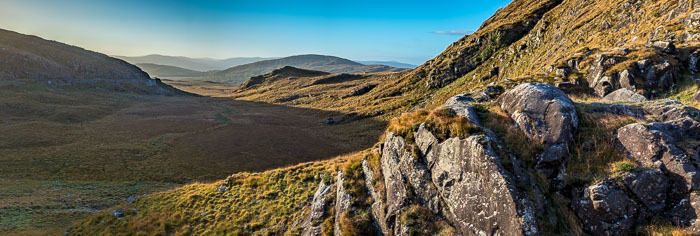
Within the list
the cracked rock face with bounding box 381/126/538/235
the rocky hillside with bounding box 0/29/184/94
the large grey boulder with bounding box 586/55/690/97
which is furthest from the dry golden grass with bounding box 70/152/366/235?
the rocky hillside with bounding box 0/29/184/94

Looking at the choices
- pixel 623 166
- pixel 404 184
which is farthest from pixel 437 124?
pixel 623 166

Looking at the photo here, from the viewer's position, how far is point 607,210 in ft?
22.3

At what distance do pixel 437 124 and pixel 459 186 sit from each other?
103 inches

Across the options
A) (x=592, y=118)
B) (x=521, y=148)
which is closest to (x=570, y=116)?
(x=592, y=118)

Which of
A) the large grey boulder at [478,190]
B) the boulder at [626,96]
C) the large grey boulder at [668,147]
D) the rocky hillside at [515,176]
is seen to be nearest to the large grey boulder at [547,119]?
the rocky hillside at [515,176]

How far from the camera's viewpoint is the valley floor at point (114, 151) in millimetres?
Result: 21578

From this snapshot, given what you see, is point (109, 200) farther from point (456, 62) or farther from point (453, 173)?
point (456, 62)

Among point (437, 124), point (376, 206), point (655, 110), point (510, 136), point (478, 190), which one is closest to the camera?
point (478, 190)

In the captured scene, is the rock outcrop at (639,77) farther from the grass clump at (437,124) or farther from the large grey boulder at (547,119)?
the grass clump at (437,124)

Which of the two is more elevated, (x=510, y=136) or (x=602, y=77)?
(x=602, y=77)

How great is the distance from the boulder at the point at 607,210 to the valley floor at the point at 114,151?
92.5 feet

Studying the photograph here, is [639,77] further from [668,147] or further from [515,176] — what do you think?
[515,176]

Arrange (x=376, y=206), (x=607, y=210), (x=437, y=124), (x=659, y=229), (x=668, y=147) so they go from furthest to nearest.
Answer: (x=376, y=206), (x=437, y=124), (x=668, y=147), (x=607, y=210), (x=659, y=229)

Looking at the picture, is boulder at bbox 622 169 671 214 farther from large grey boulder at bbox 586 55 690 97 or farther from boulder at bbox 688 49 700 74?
boulder at bbox 688 49 700 74
